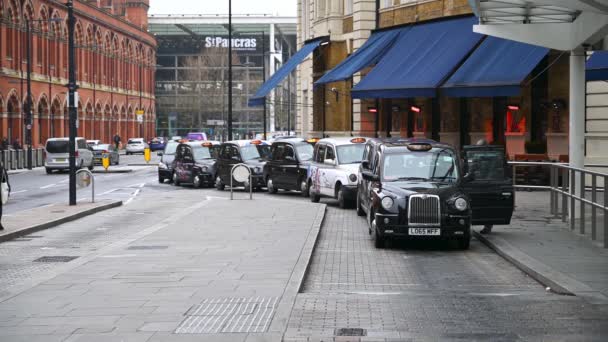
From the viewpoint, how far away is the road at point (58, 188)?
A: 29562 millimetres

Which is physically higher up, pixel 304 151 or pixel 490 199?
pixel 304 151

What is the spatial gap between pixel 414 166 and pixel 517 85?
436 inches

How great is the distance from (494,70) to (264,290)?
1886cm

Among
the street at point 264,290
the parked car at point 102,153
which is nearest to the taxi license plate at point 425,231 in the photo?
the street at point 264,290

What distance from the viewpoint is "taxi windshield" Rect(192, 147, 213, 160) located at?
121 ft

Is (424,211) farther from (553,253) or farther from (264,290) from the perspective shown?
(264,290)

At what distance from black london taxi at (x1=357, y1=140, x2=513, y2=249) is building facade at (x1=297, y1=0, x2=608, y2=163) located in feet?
36.7

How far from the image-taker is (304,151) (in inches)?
1172

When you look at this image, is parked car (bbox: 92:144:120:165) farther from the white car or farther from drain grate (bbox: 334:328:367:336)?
drain grate (bbox: 334:328:367:336)

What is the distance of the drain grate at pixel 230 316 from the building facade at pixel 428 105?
1929 cm

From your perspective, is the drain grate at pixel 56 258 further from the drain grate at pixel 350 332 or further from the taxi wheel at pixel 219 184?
the taxi wheel at pixel 219 184

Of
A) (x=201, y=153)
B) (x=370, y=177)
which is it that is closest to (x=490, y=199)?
(x=370, y=177)

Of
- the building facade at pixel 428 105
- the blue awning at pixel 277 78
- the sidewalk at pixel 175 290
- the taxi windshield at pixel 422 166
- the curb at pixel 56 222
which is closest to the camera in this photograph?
the sidewalk at pixel 175 290

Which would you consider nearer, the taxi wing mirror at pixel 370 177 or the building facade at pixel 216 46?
the taxi wing mirror at pixel 370 177
